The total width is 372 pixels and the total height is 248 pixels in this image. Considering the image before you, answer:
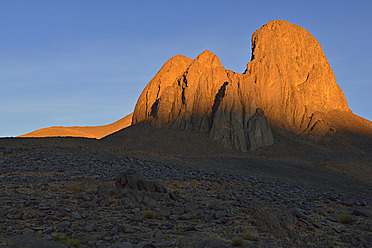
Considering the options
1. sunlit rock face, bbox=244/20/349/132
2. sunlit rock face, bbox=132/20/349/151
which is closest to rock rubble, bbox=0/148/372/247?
sunlit rock face, bbox=132/20/349/151

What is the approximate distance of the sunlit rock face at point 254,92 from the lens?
64375 millimetres

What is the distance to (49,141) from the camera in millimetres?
38375

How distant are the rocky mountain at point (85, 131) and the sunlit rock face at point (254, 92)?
215 ft

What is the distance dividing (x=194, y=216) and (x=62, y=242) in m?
4.70

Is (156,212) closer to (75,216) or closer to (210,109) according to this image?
(75,216)

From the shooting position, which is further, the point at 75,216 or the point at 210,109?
the point at 210,109

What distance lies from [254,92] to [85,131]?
107155mm

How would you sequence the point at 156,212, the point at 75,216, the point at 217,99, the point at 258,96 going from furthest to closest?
the point at 217,99
the point at 258,96
the point at 156,212
the point at 75,216

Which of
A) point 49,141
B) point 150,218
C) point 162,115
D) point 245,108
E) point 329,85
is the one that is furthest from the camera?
point 329,85

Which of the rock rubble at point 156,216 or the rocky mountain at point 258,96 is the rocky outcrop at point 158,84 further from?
the rock rubble at point 156,216

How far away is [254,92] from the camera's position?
6875 centimetres

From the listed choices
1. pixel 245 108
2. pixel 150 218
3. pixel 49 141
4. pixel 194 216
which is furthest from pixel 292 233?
pixel 245 108

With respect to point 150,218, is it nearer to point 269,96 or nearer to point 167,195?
point 167,195

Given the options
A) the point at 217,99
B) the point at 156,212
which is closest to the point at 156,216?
the point at 156,212
